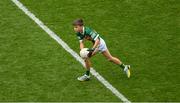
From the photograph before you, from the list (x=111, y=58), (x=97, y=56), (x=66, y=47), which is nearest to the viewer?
(x=111, y=58)

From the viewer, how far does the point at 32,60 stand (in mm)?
16688

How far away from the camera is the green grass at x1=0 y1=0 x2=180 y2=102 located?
1503cm

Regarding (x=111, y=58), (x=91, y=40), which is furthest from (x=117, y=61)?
(x=91, y=40)

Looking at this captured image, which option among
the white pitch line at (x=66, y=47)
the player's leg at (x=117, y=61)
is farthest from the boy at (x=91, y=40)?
the white pitch line at (x=66, y=47)

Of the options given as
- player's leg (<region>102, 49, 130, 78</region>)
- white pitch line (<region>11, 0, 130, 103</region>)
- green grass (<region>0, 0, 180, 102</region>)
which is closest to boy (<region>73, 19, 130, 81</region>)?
player's leg (<region>102, 49, 130, 78</region>)

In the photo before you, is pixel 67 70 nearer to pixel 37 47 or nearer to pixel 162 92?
pixel 37 47

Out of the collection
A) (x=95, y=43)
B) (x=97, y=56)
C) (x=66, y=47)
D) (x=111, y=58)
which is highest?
(x=95, y=43)

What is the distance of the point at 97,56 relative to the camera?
56.2ft

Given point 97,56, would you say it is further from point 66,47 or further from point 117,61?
point 117,61

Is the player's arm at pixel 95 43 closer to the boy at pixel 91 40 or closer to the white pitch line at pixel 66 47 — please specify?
the boy at pixel 91 40

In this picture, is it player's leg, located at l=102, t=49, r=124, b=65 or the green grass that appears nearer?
the green grass

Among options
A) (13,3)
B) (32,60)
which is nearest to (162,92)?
(32,60)

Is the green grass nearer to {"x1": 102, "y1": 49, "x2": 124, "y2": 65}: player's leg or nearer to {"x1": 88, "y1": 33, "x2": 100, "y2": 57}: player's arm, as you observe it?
{"x1": 102, "y1": 49, "x2": 124, "y2": 65}: player's leg

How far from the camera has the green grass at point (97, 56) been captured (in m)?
15.0
